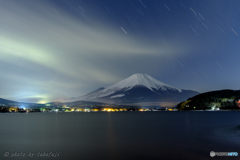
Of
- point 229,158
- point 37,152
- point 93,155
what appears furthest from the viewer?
point 37,152

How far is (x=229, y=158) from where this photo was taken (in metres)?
19.4

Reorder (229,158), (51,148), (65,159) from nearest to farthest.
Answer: (229,158) < (65,159) < (51,148)

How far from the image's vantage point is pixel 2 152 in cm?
2370

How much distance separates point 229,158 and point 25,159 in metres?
16.6

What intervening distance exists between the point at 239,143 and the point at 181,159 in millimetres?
11241

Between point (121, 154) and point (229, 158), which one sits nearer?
point (229, 158)

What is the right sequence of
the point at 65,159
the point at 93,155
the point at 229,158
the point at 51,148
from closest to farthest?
the point at 229,158
the point at 65,159
the point at 93,155
the point at 51,148

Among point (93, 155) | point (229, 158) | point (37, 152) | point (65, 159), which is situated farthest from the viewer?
point (37, 152)

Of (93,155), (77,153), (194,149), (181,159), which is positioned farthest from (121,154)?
(194,149)

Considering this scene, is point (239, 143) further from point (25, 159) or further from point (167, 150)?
point (25, 159)

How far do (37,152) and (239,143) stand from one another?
2201 cm

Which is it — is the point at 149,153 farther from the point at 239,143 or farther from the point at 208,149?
the point at 239,143

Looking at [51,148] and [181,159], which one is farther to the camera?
[51,148]

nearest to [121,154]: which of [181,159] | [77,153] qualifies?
[77,153]
